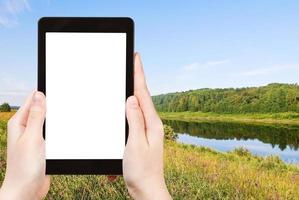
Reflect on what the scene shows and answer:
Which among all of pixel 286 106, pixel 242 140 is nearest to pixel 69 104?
pixel 242 140

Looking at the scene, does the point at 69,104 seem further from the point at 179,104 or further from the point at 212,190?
the point at 179,104

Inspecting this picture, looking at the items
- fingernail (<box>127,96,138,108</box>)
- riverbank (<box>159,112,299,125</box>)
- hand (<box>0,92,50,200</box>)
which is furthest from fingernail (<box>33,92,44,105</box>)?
riverbank (<box>159,112,299,125</box>)

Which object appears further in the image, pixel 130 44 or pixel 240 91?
pixel 240 91

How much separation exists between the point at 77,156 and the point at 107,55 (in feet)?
1.63

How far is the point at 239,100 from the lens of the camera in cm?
11319

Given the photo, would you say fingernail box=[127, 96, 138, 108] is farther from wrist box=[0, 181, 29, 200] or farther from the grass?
the grass

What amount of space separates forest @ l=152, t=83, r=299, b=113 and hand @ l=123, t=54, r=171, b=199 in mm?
103514

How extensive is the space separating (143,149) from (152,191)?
204 mm

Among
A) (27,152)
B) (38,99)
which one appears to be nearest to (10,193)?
(27,152)

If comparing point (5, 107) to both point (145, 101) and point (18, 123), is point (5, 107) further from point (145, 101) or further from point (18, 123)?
point (145, 101)

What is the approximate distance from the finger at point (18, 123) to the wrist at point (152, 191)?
1.61 ft

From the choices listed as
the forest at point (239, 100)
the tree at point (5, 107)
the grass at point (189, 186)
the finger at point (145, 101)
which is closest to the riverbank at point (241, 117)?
the forest at point (239, 100)

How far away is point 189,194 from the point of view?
308 inches

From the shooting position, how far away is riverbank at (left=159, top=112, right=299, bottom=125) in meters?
102
